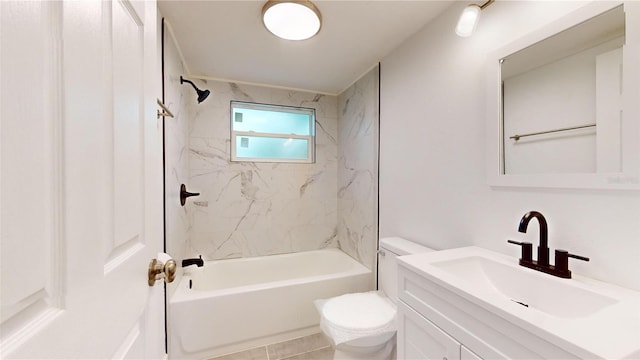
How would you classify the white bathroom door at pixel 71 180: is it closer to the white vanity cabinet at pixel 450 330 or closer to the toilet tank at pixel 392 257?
the white vanity cabinet at pixel 450 330

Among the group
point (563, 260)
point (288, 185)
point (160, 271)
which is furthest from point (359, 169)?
point (160, 271)

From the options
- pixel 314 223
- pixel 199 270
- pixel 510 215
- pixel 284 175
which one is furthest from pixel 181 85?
pixel 510 215

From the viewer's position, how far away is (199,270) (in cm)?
234

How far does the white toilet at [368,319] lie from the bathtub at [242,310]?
0.35m

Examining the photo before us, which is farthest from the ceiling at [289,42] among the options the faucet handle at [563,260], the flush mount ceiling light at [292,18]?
the faucet handle at [563,260]

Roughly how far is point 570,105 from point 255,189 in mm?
2457

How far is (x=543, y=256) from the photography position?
38.7 inches

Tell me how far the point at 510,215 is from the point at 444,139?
563 mm

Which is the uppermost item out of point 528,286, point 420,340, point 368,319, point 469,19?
point 469,19

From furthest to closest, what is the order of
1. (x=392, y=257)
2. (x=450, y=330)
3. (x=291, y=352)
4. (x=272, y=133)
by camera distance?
(x=272, y=133)
(x=291, y=352)
(x=392, y=257)
(x=450, y=330)

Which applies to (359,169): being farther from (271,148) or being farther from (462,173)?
(462,173)

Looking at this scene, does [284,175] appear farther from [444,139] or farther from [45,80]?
[45,80]

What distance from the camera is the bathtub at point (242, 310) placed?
1.75 meters

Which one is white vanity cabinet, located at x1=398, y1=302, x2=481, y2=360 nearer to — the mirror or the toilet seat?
the toilet seat
